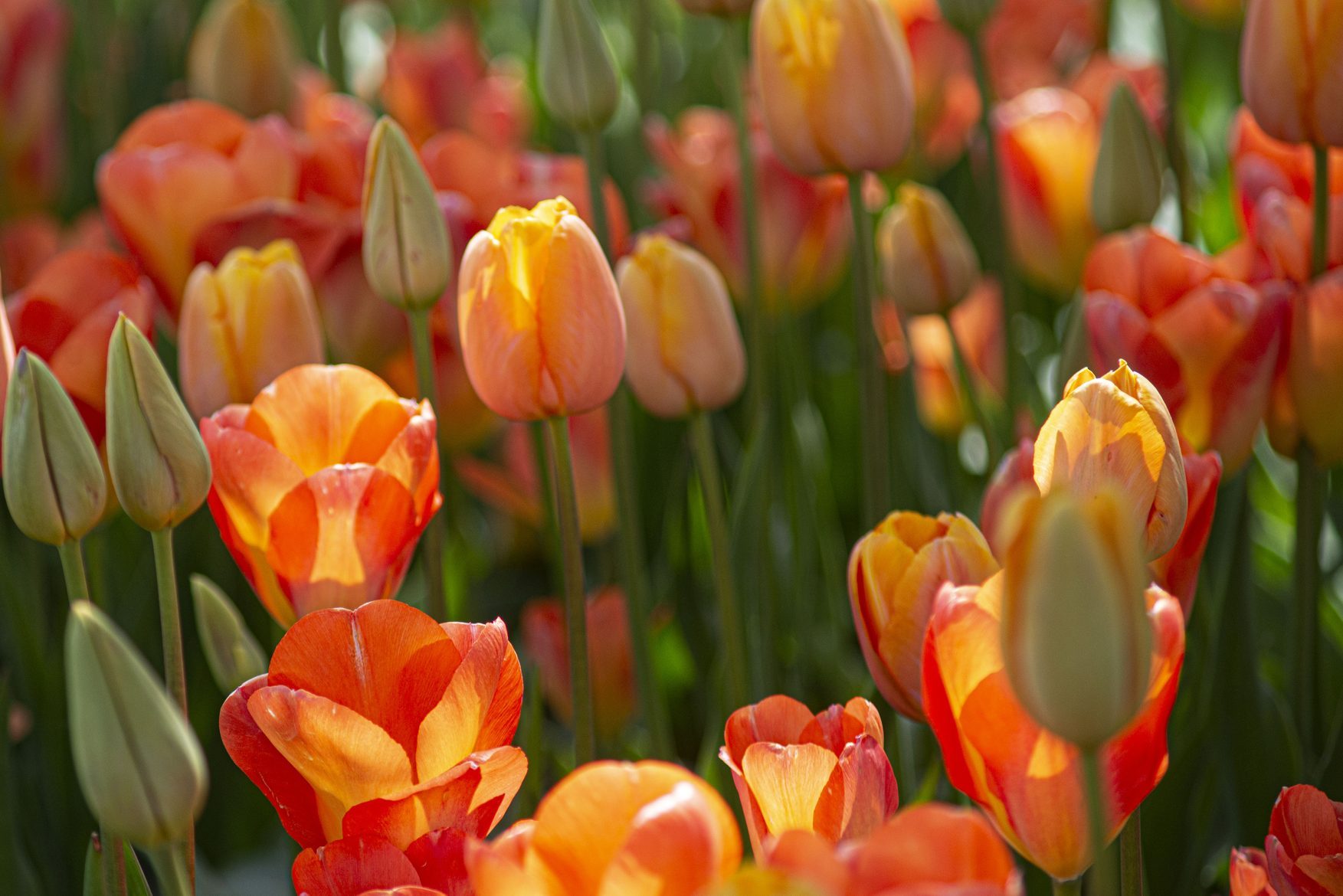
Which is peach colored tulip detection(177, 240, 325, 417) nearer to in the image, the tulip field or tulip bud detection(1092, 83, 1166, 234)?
the tulip field

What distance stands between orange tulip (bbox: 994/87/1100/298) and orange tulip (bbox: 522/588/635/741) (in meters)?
0.38

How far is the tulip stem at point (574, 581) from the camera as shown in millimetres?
600

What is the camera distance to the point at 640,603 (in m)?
0.73

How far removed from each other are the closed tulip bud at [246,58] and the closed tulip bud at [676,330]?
57 cm

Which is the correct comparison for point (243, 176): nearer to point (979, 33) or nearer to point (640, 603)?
point (640, 603)

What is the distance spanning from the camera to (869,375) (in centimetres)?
77

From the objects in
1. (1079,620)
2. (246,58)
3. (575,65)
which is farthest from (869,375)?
(246,58)

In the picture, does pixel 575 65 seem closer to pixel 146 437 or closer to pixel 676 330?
pixel 676 330

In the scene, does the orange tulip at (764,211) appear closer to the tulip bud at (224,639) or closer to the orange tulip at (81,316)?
the orange tulip at (81,316)

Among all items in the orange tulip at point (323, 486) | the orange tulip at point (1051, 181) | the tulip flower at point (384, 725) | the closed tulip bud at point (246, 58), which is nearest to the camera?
the tulip flower at point (384, 725)

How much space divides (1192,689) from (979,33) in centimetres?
46

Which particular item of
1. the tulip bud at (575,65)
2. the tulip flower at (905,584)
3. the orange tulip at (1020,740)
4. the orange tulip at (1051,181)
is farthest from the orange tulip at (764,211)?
the orange tulip at (1020,740)

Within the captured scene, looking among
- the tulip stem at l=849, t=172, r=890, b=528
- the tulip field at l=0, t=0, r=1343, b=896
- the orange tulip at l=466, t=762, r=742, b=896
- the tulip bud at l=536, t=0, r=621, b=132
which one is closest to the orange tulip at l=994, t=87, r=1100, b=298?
the tulip field at l=0, t=0, r=1343, b=896

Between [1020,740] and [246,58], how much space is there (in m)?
0.93
